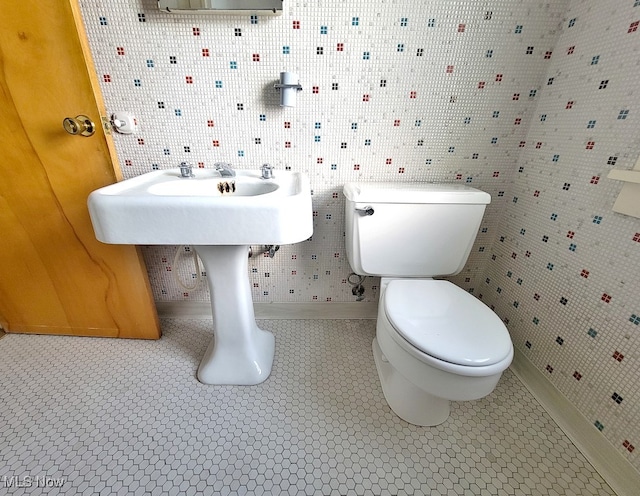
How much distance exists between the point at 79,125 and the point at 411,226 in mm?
1167

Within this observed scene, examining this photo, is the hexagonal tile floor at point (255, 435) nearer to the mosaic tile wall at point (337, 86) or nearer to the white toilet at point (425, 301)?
the white toilet at point (425, 301)

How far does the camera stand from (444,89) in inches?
38.6

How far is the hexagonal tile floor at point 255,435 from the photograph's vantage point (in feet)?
2.48

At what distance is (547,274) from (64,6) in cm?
179

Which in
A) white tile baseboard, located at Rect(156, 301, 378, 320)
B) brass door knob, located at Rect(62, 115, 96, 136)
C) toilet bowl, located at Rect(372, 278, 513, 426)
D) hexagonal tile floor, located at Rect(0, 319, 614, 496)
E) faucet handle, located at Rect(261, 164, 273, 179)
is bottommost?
hexagonal tile floor, located at Rect(0, 319, 614, 496)

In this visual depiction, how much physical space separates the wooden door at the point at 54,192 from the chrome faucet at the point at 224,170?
0.37 m

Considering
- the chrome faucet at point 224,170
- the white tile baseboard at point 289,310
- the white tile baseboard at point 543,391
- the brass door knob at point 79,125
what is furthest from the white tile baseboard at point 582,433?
the brass door knob at point 79,125

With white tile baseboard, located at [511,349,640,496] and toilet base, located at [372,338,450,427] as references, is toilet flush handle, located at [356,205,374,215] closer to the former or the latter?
toilet base, located at [372,338,450,427]

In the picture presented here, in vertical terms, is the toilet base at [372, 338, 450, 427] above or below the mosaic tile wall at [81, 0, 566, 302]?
below

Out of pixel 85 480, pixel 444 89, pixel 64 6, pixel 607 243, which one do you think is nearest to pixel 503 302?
pixel 607 243

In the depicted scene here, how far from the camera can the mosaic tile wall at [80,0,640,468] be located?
77cm

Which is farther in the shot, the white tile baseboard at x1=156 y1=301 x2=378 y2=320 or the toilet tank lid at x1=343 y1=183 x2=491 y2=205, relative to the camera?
the white tile baseboard at x1=156 y1=301 x2=378 y2=320

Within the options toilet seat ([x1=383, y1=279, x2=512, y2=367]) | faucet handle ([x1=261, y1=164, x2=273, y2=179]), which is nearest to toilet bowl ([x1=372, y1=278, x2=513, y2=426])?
toilet seat ([x1=383, y1=279, x2=512, y2=367])

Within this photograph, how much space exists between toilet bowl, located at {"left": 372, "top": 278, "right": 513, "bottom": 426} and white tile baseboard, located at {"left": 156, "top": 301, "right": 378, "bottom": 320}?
0.41 metres
